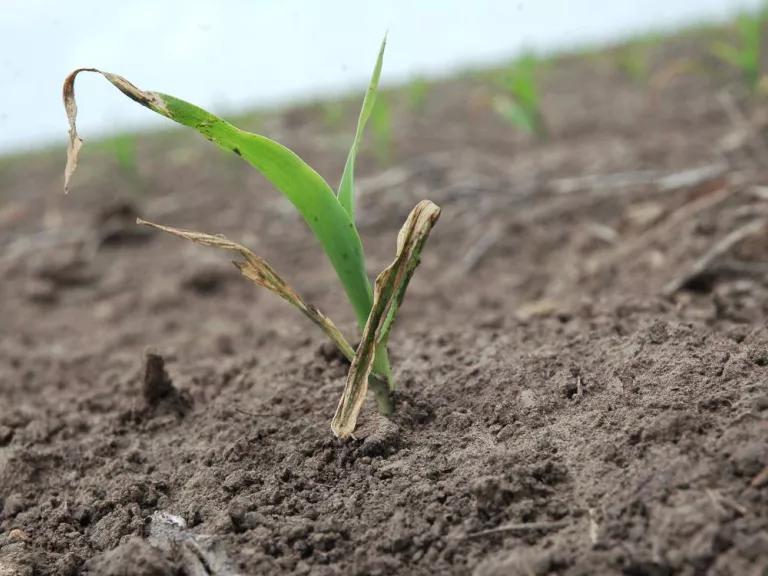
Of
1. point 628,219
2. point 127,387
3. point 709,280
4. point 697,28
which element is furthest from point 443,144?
point 697,28

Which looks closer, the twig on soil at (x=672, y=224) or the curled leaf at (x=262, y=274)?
the curled leaf at (x=262, y=274)

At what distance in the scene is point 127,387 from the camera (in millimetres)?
1659

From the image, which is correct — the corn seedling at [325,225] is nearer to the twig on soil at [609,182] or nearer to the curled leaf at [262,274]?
the curled leaf at [262,274]

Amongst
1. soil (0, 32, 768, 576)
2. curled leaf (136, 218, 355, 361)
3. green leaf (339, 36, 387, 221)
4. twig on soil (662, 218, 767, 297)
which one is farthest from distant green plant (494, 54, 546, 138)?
curled leaf (136, 218, 355, 361)

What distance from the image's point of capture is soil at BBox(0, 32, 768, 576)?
876 mm

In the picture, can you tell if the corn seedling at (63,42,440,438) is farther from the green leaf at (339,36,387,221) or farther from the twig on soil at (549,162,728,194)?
the twig on soil at (549,162,728,194)

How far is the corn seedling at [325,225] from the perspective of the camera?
1.02 metres

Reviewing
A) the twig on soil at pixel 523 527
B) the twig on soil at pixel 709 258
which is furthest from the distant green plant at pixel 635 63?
the twig on soil at pixel 523 527

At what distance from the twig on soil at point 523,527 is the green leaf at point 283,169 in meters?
0.41

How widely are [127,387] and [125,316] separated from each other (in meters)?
1.08

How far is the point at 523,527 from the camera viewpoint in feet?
2.86

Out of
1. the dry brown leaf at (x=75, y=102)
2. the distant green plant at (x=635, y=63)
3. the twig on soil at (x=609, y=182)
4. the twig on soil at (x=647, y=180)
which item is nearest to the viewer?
the dry brown leaf at (x=75, y=102)

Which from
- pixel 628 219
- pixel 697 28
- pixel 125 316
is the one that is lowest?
pixel 125 316

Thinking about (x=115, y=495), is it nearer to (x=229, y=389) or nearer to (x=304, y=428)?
(x=304, y=428)
